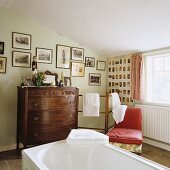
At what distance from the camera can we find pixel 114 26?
3.27m

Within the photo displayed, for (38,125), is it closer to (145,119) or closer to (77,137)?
(77,137)

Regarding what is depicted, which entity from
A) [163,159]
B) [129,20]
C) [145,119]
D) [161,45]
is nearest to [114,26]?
[129,20]

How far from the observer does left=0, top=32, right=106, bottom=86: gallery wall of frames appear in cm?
362

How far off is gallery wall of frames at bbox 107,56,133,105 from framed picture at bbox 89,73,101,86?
29 centimetres

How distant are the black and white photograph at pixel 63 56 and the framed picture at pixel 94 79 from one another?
2.15 feet

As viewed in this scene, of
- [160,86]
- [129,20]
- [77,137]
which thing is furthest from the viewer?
[160,86]

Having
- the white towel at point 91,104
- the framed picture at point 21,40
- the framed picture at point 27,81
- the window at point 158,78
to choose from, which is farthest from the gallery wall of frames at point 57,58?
the window at point 158,78

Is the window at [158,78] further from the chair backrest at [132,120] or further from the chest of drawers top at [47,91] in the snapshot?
the chest of drawers top at [47,91]

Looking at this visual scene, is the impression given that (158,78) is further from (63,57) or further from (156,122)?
(63,57)

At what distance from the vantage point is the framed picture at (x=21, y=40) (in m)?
3.61

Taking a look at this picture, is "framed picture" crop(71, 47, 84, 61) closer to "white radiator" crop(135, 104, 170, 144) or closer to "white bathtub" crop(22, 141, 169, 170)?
"white radiator" crop(135, 104, 170, 144)

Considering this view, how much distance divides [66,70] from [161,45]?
1968 millimetres

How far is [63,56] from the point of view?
4.16 m

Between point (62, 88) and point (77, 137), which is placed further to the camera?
point (62, 88)
